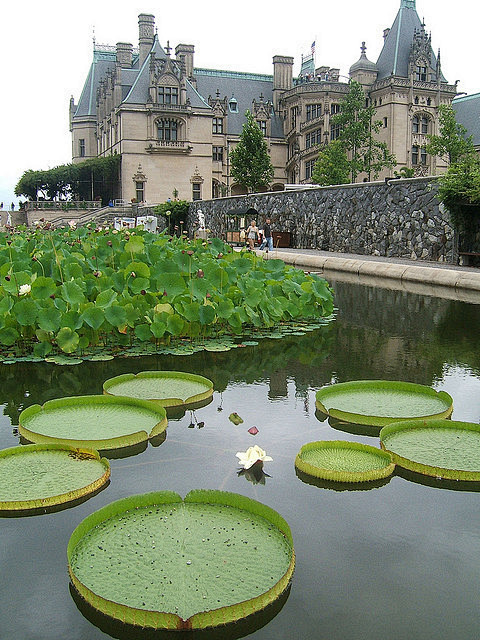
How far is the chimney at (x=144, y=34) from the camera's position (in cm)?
5603

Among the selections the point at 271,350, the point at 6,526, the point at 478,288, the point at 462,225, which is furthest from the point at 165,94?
the point at 6,526

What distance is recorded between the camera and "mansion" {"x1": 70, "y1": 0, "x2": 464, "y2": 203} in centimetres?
5056

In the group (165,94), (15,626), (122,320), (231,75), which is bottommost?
(15,626)

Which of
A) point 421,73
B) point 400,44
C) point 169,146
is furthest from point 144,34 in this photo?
point 421,73

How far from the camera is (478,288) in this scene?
34.6 feet

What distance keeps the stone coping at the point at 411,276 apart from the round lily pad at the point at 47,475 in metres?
7.46

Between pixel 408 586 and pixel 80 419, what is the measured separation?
211 cm

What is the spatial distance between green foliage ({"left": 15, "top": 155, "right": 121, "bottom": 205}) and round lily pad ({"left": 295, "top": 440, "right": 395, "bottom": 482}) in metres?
53.1

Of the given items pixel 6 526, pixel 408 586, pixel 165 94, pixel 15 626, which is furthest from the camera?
pixel 165 94

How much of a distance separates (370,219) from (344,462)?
16.9 metres

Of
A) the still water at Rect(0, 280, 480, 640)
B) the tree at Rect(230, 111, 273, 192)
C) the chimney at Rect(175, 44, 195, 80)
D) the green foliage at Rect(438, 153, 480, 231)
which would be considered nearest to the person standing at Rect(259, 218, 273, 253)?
the green foliage at Rect(438, 153, 480, 231)

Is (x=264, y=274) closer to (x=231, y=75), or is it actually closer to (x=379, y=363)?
(x=379, y=363)

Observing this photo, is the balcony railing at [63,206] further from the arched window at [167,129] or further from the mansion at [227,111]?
the arched window at [167,129]

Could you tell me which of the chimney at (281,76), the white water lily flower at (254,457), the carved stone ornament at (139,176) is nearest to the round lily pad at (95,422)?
the white water lily flower at (254,457)
